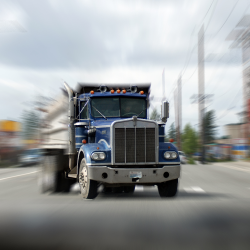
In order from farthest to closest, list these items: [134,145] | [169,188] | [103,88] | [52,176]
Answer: [52,176] → [103,88] → [169,188] → [134,145]

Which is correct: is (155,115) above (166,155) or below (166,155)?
above

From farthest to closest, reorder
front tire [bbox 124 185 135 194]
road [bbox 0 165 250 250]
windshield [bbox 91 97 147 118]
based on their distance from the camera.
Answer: front tire [bbox 124 185 135 194] < windshield [bbox 91 97 147 118] < road [bbox 0 165 250 250]

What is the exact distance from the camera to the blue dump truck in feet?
31.4

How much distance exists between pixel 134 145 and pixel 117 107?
6.06 ft

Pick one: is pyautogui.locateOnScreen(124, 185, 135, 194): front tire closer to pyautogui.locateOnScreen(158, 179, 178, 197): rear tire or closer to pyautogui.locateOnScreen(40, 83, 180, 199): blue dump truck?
pyautogui.locateOnScreen(40, 83, 180, 199): blue dump truck

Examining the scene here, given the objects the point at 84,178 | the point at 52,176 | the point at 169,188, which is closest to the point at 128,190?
the point at 169,188

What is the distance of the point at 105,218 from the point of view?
23.9ft

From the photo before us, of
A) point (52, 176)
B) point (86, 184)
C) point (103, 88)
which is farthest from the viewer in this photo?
point (52, 176)

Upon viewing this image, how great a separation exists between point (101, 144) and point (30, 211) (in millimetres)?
2548

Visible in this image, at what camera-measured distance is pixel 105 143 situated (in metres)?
9.91

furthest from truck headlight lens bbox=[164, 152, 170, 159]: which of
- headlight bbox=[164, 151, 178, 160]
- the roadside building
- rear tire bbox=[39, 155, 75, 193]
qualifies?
the roadside building

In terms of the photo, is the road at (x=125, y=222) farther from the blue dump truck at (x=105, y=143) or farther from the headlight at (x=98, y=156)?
the headlight at (x=98, y=156)

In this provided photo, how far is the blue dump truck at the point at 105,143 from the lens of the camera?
9570 millimetres

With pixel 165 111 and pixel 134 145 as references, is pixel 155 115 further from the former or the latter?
pixel 134 145
